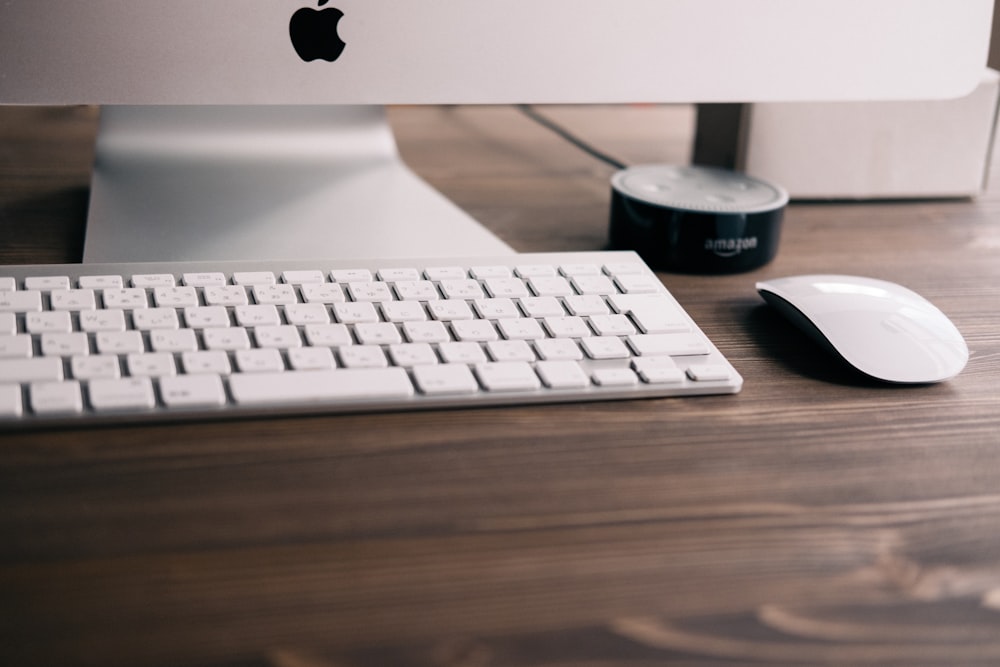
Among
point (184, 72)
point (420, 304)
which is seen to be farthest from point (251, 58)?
point (420, 304)

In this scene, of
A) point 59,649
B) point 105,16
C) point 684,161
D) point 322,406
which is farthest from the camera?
point 684,161

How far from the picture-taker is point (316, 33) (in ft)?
1.77

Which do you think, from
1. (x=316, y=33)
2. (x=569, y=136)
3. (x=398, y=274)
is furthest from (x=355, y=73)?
(x=569, y=136)

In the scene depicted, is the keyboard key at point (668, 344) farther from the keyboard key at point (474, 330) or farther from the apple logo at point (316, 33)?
the apple logo at point (316, 33)

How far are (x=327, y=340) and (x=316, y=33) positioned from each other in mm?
208

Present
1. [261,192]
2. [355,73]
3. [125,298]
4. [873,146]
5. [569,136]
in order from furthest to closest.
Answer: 1. [569,136]
2. [873,146]
3. [261,192]
4. [355,73]
5. [125,298]

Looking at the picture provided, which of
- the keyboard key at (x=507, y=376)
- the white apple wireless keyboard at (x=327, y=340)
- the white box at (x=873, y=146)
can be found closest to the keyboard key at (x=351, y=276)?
the white apple wireless keyboard at (x=327, y=340)

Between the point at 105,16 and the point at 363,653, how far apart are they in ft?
1.29

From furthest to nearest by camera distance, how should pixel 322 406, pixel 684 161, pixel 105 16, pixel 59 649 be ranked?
pixel 684 161 → pixel 105 16 → pixel 322 406 → pixel 59 649

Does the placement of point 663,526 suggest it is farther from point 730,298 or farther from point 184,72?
point 184,72

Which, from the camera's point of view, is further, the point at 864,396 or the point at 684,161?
the point at 684,161

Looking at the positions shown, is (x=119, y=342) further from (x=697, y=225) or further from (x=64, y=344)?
(x=697, y=225)

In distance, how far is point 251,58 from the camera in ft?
1.76

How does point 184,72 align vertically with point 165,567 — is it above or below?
above
